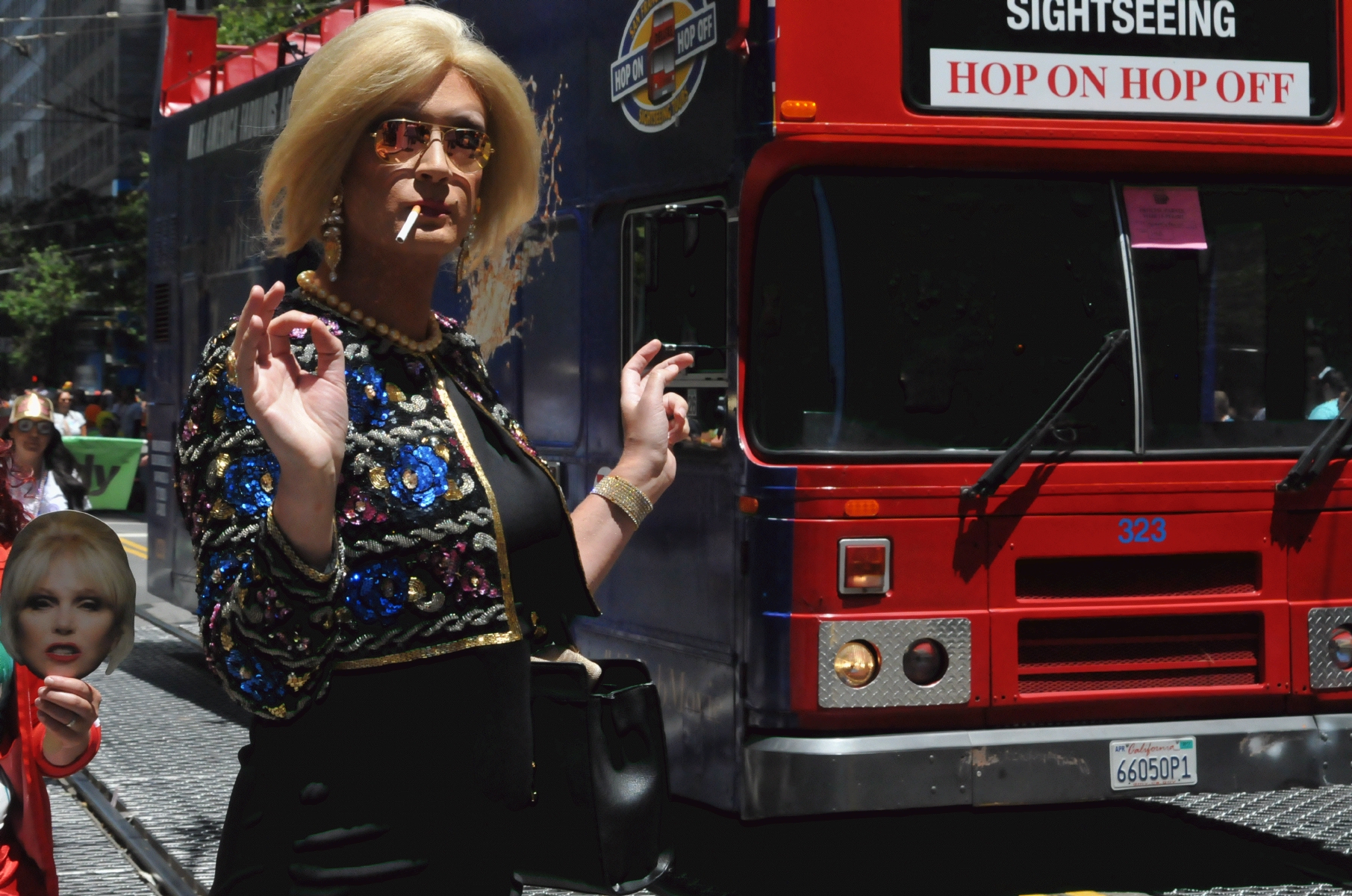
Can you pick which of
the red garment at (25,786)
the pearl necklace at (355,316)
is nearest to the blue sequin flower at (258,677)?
the pearl necklace at (355,316)

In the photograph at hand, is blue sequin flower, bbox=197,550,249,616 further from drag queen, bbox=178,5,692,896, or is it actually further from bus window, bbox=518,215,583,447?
bus window, bbox=518,215,583,447

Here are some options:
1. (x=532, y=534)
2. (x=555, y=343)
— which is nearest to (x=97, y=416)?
(x=555, y=343)

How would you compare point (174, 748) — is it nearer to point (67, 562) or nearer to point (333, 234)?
point (67, 562)

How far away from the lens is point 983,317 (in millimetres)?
5555

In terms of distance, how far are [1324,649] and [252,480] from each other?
4602mm

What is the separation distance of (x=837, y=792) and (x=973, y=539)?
865 millimetres

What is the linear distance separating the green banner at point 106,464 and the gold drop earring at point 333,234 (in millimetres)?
21922

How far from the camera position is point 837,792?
5.31 meters

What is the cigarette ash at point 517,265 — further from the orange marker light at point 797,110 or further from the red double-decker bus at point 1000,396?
the orange marker light at point 797,110

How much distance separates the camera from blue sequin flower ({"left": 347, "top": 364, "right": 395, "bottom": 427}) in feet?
7.02

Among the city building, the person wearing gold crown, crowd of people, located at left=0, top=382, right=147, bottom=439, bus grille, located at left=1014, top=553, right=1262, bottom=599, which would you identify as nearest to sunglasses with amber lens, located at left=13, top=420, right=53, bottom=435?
the person wearing gold crown

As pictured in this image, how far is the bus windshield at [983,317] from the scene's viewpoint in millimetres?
5457

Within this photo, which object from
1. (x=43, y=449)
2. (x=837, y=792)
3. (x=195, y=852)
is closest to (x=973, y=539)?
(x=837, y=792)

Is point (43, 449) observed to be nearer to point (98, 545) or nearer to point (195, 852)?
point (195, 852)
